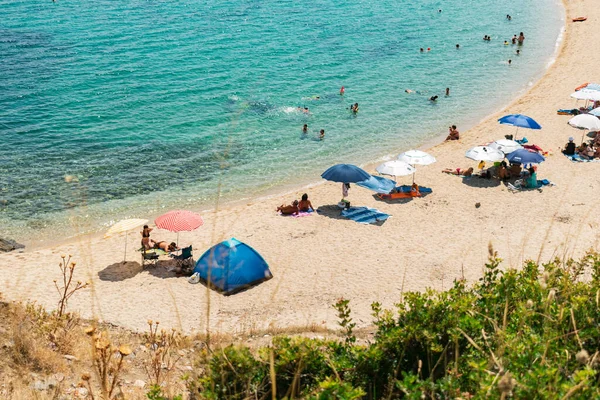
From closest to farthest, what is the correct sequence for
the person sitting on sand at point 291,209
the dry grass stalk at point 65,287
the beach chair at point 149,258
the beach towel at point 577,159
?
the dry grass stalk at point 65,287
the beach chair at point 149,258
the person sitting on sand at point 291,209
the beach towel at point 577,159

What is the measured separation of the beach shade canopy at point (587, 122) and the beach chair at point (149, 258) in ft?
61.1

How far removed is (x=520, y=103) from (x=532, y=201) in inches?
611

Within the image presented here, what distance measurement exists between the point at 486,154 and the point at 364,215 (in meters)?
5.85

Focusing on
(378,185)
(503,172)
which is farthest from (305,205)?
(503,172)

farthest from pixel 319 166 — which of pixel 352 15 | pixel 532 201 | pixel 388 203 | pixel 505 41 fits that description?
pixel 352 15

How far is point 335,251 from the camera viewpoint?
1894cm

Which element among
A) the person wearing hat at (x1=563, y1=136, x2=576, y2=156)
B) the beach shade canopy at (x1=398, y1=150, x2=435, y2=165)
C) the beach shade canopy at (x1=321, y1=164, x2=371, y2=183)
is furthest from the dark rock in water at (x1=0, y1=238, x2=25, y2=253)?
the person wearing hat at (x1=563, y1=136, x2=576, y2=156)

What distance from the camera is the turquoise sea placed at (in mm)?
25875

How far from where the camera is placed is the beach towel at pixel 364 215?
21.3m

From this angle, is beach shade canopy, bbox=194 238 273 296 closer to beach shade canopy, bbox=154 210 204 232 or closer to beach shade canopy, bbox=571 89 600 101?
beach shade canopy, bbox=154 210 204 232

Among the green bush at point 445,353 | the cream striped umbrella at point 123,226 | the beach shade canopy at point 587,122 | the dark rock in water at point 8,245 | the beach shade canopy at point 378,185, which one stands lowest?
the dark rock in water at point 8,245

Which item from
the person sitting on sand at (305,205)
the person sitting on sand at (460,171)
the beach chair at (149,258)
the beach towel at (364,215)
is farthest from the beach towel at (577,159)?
the beach chair at (149,258)

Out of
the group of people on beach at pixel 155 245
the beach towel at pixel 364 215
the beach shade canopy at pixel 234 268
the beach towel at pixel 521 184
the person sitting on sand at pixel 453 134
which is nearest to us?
the beach shade canopy at pixel 234 268

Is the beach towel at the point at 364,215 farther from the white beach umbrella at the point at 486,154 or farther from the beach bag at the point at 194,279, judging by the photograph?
the beach bag at the point at 194,279
